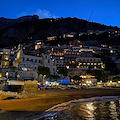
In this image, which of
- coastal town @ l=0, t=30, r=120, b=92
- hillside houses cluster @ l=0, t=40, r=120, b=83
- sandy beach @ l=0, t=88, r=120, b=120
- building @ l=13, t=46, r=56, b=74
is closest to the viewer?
sandy beach @ l=0, t=88, r=120, b=120

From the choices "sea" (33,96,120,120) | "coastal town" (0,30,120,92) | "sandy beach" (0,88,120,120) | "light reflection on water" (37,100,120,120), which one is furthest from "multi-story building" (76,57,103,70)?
"light reflection on water" (37,100,120,120)

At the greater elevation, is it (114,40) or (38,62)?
(114,40)

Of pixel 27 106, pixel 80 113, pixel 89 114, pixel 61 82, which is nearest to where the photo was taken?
pixel 89 114

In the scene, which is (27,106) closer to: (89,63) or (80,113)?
(80,113)

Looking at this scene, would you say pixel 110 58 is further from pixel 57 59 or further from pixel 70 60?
pixel 57 59

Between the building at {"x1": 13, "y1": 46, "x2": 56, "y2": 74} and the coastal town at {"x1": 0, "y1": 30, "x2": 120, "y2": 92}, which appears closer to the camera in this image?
the coastal town at {"x1": 0, "y1": 30, "x2": 120, "y2": 92}

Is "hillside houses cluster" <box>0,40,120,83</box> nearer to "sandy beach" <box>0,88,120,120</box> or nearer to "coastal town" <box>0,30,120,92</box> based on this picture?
"coastal town" <box>0,30,120,92</box>

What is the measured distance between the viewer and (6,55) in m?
70.9

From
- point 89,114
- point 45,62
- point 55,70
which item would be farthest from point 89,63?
point 89,114

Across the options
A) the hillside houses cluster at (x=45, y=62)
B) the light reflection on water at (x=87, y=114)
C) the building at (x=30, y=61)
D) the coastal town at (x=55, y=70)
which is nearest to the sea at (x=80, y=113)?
the light reflection on water at (x=87, y=114)

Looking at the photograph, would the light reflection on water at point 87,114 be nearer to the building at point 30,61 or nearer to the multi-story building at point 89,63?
the building at point 30,61

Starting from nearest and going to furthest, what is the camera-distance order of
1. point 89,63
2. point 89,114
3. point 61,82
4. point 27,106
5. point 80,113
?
point 89,114, point 80,113, point 27,106, point 61,82, point 89,63

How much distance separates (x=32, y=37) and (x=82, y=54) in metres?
110

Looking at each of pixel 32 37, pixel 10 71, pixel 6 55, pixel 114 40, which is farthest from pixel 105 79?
pixel 32 37
